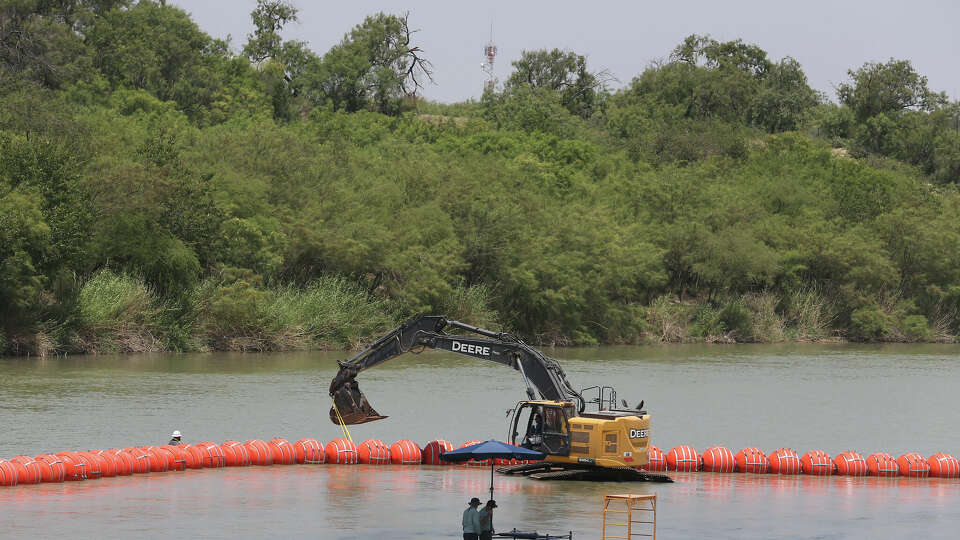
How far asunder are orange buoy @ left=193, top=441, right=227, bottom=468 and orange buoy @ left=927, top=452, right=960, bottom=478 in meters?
19.0

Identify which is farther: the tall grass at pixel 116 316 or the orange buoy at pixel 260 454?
the tall grass at pixel 116 316

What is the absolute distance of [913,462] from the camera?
38219 millimetres

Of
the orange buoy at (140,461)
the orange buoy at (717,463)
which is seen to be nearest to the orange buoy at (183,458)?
the orange buoy at (140,461)

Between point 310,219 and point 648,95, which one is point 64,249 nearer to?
point 310,219

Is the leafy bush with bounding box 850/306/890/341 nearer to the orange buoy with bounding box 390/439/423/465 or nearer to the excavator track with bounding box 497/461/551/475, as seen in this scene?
the orange buoy with bounding box 390/439/423/465

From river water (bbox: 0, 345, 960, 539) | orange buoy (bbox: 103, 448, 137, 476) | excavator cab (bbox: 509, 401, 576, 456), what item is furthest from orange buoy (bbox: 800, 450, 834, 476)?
orange buoy (bbox: 103, 448, 137, 476)

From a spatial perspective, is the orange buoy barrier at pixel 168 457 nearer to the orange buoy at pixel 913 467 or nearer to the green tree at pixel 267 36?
the orange buoy at pixel 913 467

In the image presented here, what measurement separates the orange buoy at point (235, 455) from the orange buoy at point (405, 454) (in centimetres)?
387

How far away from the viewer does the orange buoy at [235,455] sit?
121 ft

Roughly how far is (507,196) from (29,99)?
2888 centimetres

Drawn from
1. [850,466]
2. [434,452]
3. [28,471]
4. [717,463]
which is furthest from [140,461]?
[850,466]

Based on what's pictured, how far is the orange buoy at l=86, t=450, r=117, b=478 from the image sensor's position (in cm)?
3416

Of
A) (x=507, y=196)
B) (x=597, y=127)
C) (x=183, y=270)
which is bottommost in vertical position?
(x=183, y=270)

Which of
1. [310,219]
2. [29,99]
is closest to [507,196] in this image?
[310,219]
